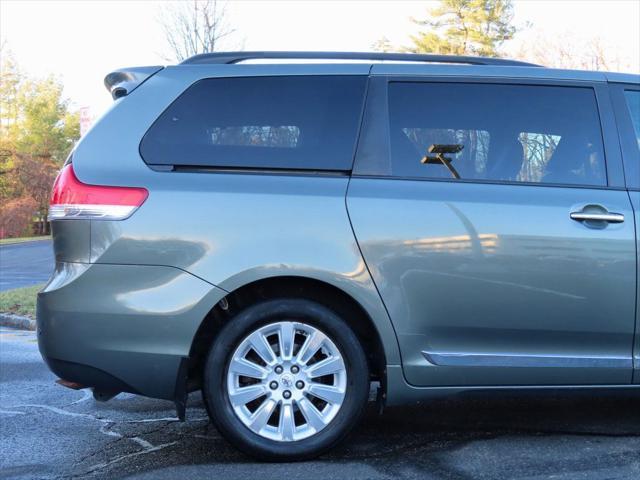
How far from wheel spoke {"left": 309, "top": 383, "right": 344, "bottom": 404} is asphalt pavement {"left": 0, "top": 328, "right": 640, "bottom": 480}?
0.30 metres

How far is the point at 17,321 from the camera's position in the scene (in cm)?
944

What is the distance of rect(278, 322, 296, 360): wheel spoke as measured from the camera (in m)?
3.59

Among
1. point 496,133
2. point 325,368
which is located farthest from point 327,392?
point 496,133

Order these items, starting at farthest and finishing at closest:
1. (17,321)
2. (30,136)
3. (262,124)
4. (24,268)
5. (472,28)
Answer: (30,136) < (472,28) < (24,268) < (17,321) < (262,124)

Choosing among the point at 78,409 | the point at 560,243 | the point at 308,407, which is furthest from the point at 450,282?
the point at 78,409

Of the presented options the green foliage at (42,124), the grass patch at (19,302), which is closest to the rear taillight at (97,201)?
the grass patch at (19,302)

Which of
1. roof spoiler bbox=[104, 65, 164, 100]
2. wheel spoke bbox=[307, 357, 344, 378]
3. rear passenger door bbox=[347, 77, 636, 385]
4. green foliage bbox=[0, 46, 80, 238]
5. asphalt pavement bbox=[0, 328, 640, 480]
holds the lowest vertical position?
green foliage bbox=[0, 46, 80, 238]

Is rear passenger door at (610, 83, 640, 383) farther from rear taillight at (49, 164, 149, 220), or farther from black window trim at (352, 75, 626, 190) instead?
rear taillight at (49, 164, 149, 220)

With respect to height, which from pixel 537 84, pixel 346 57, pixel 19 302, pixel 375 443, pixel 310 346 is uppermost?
pixel 346 57

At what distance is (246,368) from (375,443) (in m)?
0.87

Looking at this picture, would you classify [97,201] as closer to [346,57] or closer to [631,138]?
[346,57]

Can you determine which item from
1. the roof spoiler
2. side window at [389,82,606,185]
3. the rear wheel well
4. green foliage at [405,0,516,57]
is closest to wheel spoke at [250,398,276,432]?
the rear wheel well

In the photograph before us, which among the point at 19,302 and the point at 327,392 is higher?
the point at 327,392

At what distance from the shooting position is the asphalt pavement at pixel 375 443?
11.5ft
